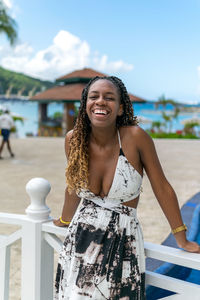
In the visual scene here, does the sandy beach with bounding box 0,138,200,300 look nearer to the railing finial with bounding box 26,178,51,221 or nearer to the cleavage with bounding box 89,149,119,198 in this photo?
the railing finial with bounding box 26,178,51,221

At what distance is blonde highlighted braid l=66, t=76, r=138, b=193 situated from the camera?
123 cm

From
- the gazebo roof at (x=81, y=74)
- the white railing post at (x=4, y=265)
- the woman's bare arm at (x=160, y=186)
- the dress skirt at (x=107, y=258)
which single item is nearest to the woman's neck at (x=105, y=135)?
the woman's bare arm at (x=160, y=186)

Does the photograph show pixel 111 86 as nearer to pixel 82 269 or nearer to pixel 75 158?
pixel 75 158

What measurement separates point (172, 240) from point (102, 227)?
2.64 metres

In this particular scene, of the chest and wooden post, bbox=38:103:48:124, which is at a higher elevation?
wooden post, bbox=38:103:48:124

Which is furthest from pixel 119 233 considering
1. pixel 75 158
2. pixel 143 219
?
pixel 143 219

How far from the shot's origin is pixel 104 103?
117 centimetres

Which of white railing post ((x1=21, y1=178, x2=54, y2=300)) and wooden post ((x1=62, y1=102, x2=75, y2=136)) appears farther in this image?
wooden post ((x1=62, y1=102, x2=75, y2=136))

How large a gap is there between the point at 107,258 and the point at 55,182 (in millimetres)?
5604

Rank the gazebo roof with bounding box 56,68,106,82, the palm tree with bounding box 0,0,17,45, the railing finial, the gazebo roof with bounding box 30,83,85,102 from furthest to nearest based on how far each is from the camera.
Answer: the gazebo roof with bounding box 56,68,106,82 < the gazebo roof with bounding box 30,83,85,102 < the palm tree with bounding box 0,0,17,45 < the railing finial

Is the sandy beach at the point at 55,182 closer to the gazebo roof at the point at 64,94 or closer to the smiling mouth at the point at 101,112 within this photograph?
the smiling mouth at the point at 101,112

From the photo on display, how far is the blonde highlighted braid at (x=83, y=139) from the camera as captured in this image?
1226mm

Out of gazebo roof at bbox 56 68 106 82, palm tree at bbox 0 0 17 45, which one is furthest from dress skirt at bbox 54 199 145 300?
gazebo roof at bbox 56 68 106 82

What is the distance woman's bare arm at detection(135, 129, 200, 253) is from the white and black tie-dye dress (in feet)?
0.19
